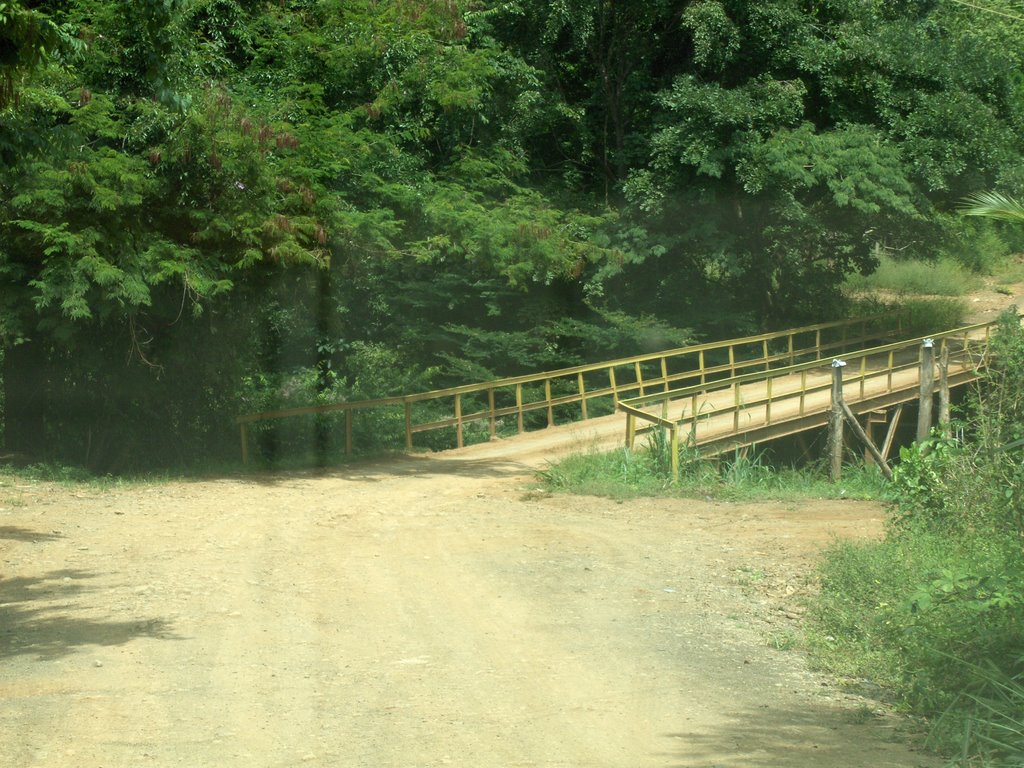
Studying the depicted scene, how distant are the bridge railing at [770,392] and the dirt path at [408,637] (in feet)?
11.7

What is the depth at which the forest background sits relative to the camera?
1585cm

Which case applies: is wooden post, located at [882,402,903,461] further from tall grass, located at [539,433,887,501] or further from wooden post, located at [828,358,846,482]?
tall grass, located at [539,433,887,501]

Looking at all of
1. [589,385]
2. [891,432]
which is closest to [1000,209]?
[891,432]

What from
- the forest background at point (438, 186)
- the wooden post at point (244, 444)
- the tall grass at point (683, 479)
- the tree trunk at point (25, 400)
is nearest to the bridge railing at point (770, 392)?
the tall grass at point (683, 479)

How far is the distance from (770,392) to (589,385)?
7.68 metres

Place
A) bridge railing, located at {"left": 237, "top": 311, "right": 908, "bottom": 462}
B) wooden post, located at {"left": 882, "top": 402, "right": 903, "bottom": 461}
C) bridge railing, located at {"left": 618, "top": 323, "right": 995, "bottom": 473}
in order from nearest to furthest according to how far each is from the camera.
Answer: bridge railing, located at {"left": 618, "top": 323, "right": 995, "bottom": 473}, bridge railing, located at {"left": 237, "top": 311, "right": 908, "bottom": 462}, wooden post, located at {"left": 882, "top": 402, "right": 903, "bottom": 461}

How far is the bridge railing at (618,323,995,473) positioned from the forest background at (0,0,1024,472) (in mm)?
2577

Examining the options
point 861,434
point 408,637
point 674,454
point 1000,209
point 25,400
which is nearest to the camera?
point 1000,209

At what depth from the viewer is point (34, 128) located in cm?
952

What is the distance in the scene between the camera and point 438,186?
70.5 ft

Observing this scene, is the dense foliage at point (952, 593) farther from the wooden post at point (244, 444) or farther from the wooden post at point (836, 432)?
the wooden post at point (244, 444)

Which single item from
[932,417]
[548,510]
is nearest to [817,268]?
[932,417]

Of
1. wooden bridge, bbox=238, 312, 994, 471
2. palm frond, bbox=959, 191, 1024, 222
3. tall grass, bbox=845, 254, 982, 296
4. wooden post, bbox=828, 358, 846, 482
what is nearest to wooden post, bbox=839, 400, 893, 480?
wooden post, bbox=828, 358, 846, 482

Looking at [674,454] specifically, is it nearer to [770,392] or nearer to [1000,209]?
[770,392]
